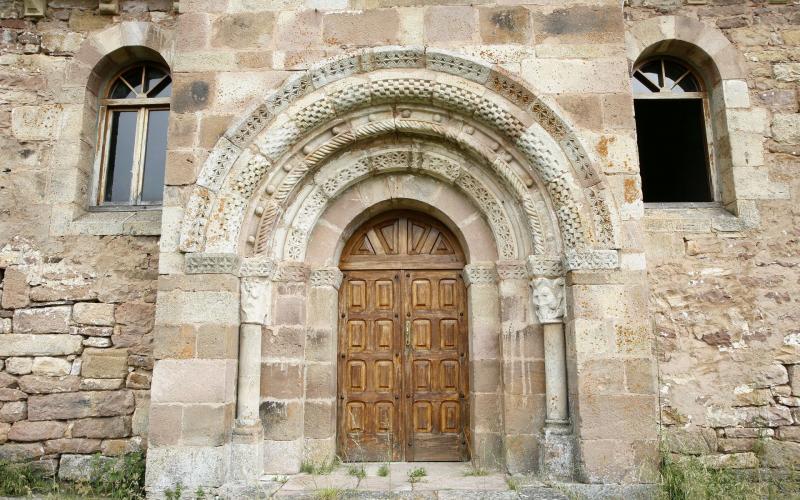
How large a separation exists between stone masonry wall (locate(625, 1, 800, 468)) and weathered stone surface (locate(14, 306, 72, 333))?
5628 millimetres

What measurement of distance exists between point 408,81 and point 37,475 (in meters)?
4.93

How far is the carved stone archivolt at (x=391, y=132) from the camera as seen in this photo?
4.85 metres

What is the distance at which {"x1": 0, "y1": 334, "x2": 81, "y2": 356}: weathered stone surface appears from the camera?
217 inches

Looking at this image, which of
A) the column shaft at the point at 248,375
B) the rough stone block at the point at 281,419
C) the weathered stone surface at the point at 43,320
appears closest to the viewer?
the column shaft at the point at 248,375

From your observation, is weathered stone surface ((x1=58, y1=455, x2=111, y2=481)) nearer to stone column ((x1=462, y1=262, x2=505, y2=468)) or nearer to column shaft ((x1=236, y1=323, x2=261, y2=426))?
column shaft ((x1=236, y1=323, x2=261, y2=426))

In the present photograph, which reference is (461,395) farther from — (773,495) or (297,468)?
(773,495)

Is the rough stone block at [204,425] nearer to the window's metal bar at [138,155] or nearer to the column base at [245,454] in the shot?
the column base at [245,454]

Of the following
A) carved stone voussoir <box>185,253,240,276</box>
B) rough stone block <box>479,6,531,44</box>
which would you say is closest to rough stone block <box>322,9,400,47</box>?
rough stone block <box>479,6,531,44</box>

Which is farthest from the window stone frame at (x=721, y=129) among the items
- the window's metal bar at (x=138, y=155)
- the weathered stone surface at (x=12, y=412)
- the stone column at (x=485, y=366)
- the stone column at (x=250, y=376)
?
the weathered stone surface at (x=12, y=412)

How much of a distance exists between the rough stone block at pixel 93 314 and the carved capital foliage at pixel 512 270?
12.3 feet

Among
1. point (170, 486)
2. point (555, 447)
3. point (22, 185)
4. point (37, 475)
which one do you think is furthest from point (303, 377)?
point (22, 185)

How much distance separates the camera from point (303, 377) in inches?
200

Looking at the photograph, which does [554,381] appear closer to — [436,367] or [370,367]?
[436,367]

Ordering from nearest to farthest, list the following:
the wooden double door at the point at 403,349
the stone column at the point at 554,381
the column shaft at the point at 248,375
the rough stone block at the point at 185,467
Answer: the rough stone block at the point at 185,467, the stone column at the point at 554,381, the column shaft at the point at 248,375, the wooden double door at the point at 403,349
